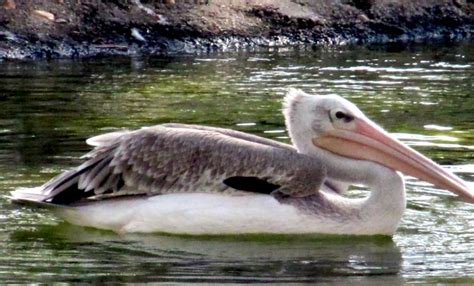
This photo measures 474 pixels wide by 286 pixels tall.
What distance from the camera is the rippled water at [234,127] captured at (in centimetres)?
716

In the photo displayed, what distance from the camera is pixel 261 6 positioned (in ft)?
60.0

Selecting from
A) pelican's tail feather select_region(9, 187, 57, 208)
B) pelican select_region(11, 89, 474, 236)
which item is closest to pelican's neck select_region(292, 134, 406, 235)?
pelican select_region(11, 89, 474, 236)

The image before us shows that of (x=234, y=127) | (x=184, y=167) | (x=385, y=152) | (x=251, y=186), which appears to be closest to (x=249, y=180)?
(x=251, y=186)

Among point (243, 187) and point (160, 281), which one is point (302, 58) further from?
point (160, 281)

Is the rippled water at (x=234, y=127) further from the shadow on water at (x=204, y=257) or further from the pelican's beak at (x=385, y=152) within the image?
the pelican's beak at (x=385, y=152)

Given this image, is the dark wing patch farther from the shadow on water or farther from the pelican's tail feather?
the pelican's tail feather

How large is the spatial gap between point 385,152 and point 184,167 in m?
1.20

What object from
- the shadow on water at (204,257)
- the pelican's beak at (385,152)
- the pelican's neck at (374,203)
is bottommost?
the shadow on water at (204,257)

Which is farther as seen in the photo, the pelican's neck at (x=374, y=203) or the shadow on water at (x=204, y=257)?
the pelican's neck at (x=374, y=203)

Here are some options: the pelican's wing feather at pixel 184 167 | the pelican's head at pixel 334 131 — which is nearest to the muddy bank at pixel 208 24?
the pelican's wing feather at pixel 184 167

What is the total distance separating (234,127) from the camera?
445 inches

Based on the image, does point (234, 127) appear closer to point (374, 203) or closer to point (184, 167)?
point (184, 167)

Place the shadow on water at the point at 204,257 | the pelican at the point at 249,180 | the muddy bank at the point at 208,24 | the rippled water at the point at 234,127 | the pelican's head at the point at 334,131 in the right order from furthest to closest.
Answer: the muddy bank at the point at 208,24 → the pelican's head at the point at 334,131 → the pelican at the point at 249,180 → the rippled water at the point at 234,127 → the shadow on water at the point at 204,257

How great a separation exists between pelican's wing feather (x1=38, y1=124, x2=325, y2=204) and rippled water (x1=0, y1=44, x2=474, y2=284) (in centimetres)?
28
